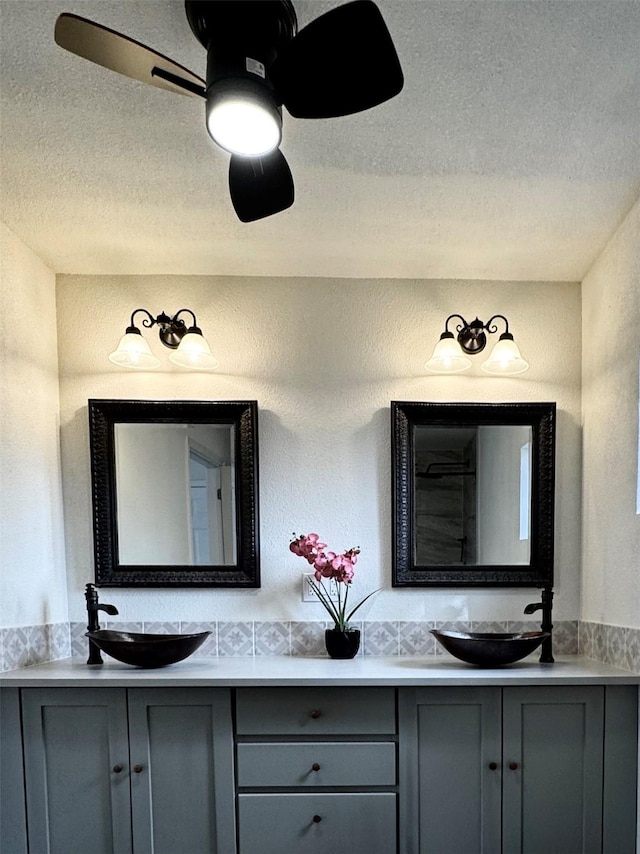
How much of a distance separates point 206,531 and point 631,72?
6.76 ft

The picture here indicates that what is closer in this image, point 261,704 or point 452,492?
point 261,704

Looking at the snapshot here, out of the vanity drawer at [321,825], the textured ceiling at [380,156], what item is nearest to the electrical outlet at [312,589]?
the vanity drawer at [321,825]

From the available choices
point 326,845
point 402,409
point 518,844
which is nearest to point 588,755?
point 518,844

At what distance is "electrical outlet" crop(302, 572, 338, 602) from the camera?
2174mm

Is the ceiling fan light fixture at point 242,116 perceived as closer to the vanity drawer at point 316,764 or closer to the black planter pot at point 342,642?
the black planter pot at point 342,642

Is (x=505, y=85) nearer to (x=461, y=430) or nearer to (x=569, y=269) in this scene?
(x=569, y=269)

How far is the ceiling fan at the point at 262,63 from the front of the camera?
92cm

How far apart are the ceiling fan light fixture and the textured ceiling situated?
305 millimetres

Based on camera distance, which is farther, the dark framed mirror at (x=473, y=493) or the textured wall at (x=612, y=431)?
the dark framed mirror at (x=473, y=493)

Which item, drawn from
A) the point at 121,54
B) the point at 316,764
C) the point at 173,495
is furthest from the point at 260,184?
the point at 316,764

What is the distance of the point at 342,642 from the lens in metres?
2.04

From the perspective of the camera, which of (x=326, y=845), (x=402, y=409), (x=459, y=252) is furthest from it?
(x=402, y=409)

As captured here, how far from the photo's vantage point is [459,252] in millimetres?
2062

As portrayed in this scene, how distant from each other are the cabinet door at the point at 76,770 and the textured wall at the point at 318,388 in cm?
44
